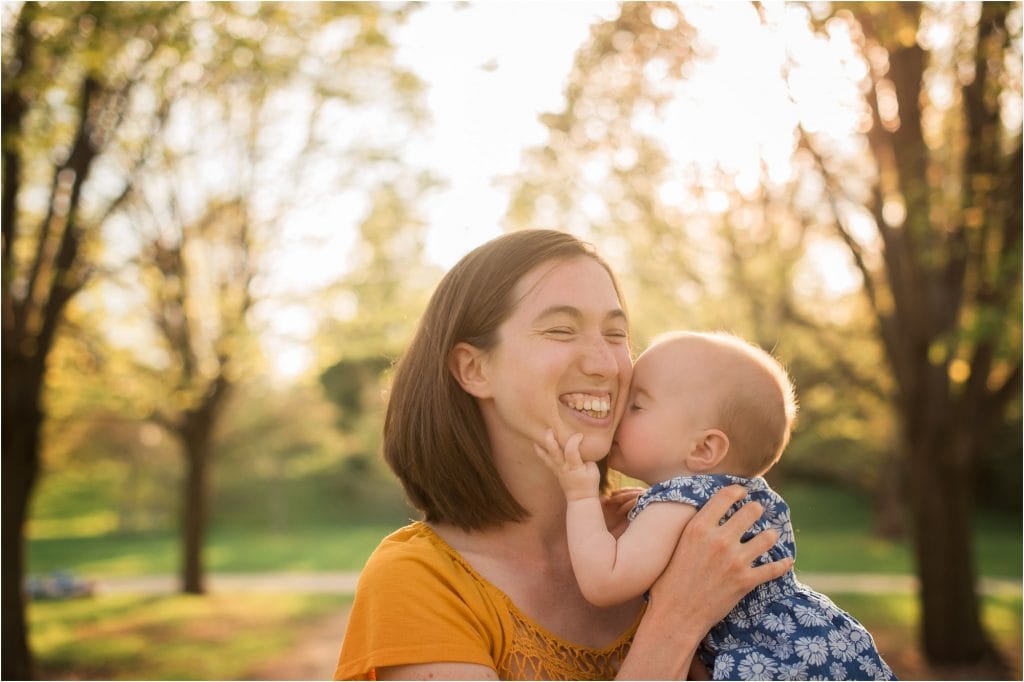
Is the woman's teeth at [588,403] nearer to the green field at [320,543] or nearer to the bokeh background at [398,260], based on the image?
the bokeh background at [398,260]

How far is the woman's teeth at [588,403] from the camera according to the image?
2.52 metres

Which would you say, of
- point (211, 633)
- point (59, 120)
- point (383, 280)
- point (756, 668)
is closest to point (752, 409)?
point (756, 668)

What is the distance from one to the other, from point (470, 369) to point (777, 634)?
1088mm

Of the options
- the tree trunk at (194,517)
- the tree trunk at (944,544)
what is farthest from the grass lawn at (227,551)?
the tree trunk at (944,544)

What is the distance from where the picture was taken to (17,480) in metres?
8.48

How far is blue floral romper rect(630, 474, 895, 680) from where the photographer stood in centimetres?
242

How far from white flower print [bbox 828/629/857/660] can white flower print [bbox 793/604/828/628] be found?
0.04 metres

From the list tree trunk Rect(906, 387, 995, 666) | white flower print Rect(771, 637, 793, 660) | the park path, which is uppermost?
white flower print Rect(771, 637, 793, 660)

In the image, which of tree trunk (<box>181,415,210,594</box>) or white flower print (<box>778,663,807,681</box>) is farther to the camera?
tree trunk (<box>181,415,210,594</box>)

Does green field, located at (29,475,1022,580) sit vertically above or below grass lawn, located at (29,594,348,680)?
below

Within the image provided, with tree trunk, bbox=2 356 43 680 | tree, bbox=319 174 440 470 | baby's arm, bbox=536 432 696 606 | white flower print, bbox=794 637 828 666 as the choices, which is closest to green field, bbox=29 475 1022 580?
tree, bbox=319 174 440 470

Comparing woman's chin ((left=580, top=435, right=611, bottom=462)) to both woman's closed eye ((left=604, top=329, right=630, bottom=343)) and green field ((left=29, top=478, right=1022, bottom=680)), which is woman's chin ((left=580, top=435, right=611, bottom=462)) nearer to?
woman's closed eye ((left=604, top=329, right=630, bottom=343))

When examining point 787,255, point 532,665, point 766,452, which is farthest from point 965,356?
point 532,665

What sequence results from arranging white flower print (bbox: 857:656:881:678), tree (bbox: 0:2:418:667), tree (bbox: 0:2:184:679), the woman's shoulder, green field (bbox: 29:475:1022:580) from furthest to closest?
green field (bbox: 29:475:1022:580)
tree (bbox: 0:2:184:679)
tree (bbox: 0:2:418:667)
white flower print (bbox: 857:656:881:678)
the woman's shoulder
